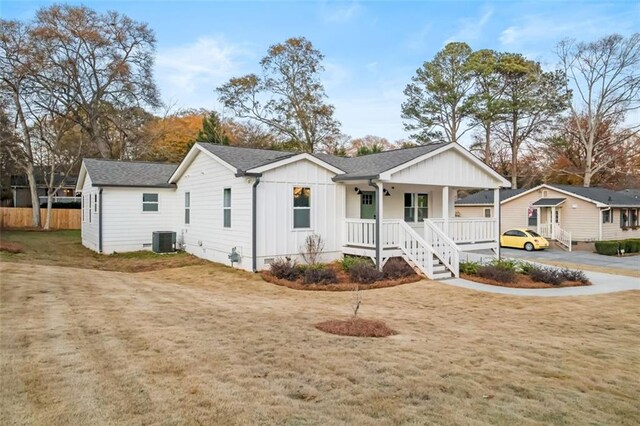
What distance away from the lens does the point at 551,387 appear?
4.54 metres

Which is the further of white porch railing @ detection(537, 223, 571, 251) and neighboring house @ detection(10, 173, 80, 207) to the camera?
neighboring house @ detection(10, 173, 80, 207)

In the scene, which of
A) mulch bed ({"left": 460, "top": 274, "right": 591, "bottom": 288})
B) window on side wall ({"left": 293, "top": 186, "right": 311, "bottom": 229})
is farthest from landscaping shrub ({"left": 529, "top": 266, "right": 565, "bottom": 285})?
window on side wall ({"left": 293, "top": 186, "right": 311, "bottom": 229})

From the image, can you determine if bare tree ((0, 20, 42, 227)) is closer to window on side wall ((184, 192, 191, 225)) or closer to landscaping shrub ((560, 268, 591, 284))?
window on side wall ((184, 192, 191, 225))

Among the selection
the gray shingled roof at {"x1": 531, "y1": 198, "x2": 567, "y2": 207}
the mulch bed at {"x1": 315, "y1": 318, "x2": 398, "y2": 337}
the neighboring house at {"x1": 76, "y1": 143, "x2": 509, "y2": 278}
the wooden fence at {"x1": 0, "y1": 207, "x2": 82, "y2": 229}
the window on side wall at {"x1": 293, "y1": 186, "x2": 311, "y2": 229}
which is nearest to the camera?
the mulch bed at {"x1": 315, "y1": 318, "x2": 398, "y2": 337}

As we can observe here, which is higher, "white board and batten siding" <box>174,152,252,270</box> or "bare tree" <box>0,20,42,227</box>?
"bare tree" <box>0,20,42,227</box>

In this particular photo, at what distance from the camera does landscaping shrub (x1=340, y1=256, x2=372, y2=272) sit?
12909 millimetres

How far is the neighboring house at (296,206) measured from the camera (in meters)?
13.0

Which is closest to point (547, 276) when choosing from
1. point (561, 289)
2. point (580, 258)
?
point (561, 289)

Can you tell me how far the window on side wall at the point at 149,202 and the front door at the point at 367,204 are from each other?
358 inches

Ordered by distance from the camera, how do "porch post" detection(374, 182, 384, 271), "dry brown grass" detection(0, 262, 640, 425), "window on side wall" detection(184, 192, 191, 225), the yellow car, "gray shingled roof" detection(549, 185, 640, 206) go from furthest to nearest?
1. "gray shingled roof" detection(549, 185, 640, 206)
2. the yellow car
3. "window on side wall" detection(184, 192, 191, 225)
4. "porch post" detection(374, 182, 384, 271)
5. "dry brown grass" detection(0, 262, 640, 425)

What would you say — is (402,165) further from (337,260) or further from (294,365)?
(294,365)

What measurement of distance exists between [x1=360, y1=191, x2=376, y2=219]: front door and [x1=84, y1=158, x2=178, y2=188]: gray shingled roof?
8.62 meters

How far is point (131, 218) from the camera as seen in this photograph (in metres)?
18.0

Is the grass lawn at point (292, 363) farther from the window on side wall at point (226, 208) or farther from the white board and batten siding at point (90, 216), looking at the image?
the white board and batten siding at point (90, 216)
